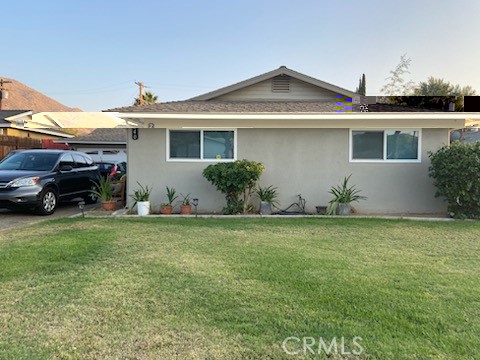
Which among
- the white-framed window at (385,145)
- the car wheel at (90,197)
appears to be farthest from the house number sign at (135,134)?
the white-framed window at (385,145)

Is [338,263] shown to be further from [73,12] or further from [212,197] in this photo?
[73,12]

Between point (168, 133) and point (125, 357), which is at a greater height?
point (168, 133)

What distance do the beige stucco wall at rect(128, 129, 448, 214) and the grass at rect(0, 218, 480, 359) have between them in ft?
10.6

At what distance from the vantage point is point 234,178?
354 inches

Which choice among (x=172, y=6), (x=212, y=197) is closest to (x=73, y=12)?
(x=172, y=6)

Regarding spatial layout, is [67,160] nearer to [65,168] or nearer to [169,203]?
[65,168]

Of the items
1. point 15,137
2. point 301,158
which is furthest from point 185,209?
point 15,137

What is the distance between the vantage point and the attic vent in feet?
41.0

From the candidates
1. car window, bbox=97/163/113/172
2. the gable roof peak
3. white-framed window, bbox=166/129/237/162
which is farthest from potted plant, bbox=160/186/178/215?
car window, bbox=97/163/113/172

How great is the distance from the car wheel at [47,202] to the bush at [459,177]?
10.0 meters

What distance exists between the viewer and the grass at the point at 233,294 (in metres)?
2.87

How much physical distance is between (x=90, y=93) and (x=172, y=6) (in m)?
56.0

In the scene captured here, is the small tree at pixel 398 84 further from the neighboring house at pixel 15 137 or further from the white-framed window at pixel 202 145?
the neighboring house at pixel 15 137

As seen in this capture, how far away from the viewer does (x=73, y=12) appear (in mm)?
16484
